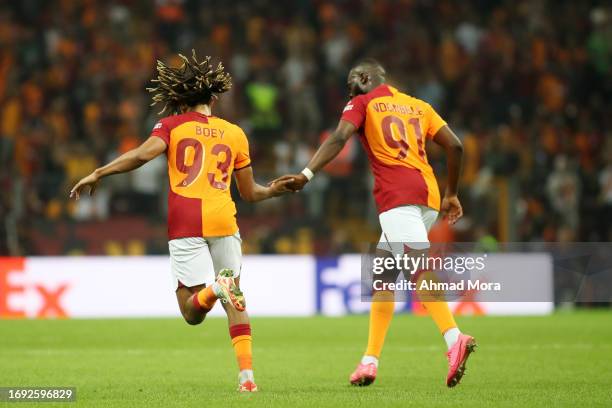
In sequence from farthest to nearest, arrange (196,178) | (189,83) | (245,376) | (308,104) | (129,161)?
1. (308,104)
2. (189,83)
3. (196,178)
4. (245,376)
5. (129,161)

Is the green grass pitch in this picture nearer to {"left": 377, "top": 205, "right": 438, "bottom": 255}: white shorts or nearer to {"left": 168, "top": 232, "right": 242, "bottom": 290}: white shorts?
{"left": 168, "top": 232, "right": 242, "bottom": 290}: white shorts

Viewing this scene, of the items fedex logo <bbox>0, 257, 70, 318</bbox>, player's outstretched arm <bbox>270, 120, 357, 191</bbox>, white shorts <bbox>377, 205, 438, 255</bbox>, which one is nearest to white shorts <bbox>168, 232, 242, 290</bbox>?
player's outstretched arm <bbox>270, 120, 357, 191</bbox>

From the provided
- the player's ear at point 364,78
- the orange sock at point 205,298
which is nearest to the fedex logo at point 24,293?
the player's ear at point 364,78

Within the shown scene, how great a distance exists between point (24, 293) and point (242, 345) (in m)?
10.1

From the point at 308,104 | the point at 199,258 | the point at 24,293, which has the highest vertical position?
the point at 308,104

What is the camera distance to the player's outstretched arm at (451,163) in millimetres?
9250

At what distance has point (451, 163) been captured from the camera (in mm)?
9297

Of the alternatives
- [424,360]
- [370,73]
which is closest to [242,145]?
[370,73]

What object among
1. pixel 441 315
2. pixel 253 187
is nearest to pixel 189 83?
pixel 253 187

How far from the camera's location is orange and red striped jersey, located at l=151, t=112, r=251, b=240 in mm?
8625

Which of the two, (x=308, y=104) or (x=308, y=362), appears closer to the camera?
(x=308, y=362)

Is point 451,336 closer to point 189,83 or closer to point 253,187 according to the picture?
point 253,187

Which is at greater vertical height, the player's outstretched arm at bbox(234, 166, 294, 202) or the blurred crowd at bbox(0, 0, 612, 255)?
the blurred crowd at bbox(0, 0, 612, 255)

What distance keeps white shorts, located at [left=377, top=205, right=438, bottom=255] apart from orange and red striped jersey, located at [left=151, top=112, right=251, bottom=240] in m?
1.15
